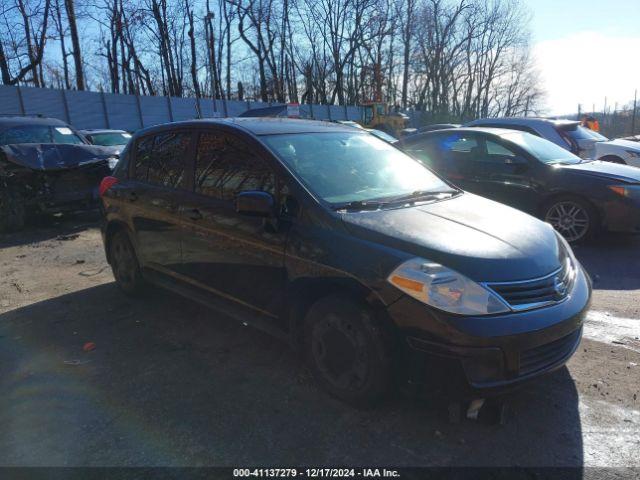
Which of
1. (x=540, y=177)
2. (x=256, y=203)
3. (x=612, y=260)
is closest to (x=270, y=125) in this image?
(x=256, y=203)

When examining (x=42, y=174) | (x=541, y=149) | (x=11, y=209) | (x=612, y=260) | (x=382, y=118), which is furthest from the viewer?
(x=382, y=118)

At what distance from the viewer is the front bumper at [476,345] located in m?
2.41

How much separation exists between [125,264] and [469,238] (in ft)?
11.5

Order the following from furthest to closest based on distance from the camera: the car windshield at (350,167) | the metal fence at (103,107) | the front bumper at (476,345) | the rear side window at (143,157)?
the metal fence at (103,107), the rear side window at (143,157), the car windshield at (350,167), the front bumper at (476,345)

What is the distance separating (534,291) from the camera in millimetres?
2598

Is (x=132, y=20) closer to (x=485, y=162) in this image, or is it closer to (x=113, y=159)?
(x=113, y=159)

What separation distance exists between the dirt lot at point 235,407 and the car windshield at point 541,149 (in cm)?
280

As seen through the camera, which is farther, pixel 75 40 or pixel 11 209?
pixel 75 40

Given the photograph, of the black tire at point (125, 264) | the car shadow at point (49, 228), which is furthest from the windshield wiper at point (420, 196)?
the car shadow at point (49, 228)

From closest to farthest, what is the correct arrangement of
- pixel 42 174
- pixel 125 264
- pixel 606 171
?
pixel 125 264, pixel 606 171, pixel 42 174

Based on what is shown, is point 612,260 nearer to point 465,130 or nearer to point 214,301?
point 465,130

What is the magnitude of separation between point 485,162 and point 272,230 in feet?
15.9

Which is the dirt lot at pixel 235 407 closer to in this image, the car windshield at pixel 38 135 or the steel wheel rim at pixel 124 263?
the steel wheel rim at pixel 124 263

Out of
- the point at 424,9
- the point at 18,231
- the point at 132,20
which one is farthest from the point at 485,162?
the point at 424,9
